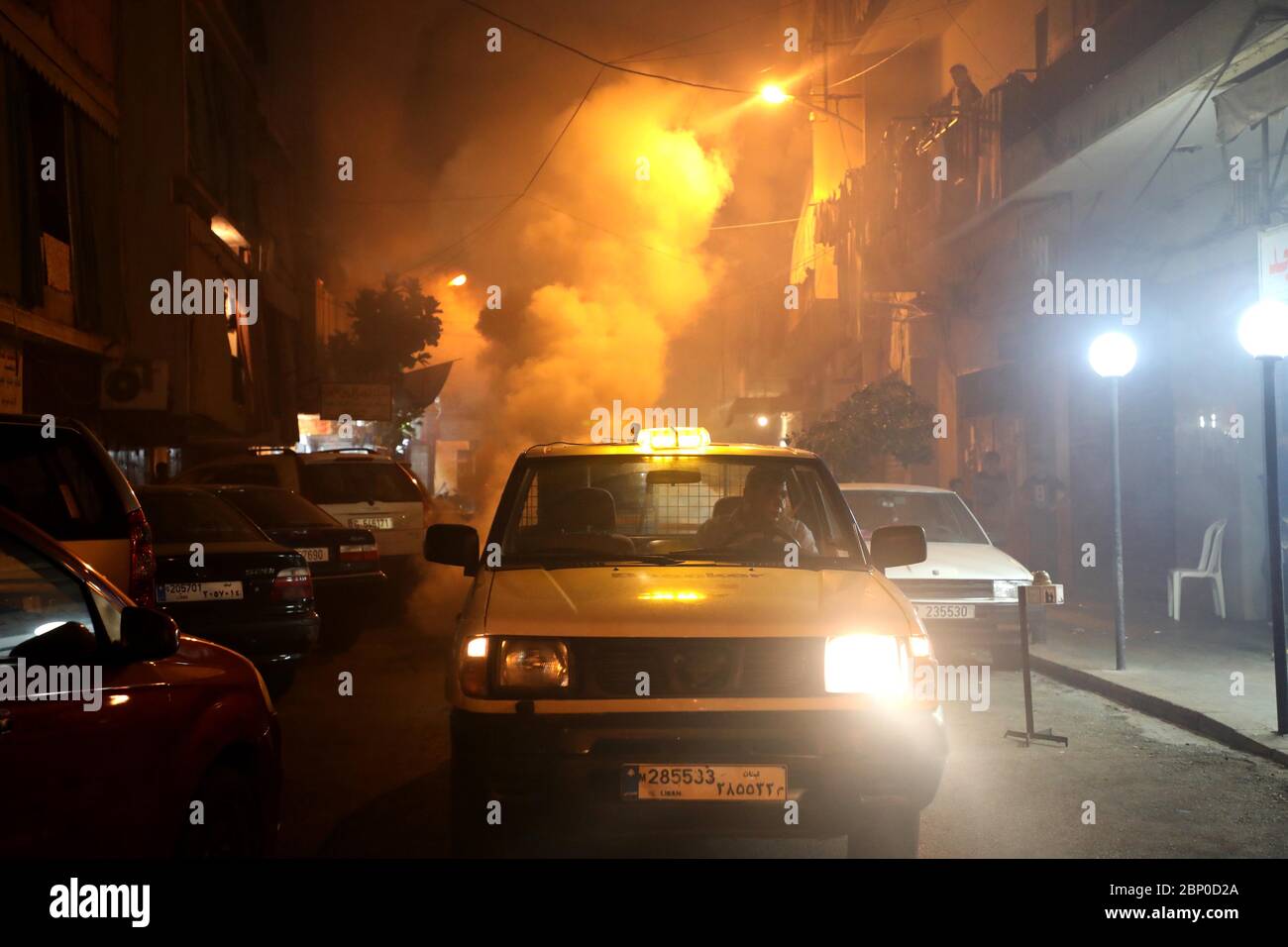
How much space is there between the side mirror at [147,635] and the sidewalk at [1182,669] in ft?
20.4

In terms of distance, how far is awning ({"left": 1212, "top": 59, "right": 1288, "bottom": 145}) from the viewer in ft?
37.7

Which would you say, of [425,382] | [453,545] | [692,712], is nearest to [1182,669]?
[453,545]

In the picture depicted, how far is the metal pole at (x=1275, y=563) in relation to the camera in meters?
7.65

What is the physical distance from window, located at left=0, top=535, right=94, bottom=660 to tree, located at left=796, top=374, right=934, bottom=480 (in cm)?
1897

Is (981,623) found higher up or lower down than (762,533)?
lower down

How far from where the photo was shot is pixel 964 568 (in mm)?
10258

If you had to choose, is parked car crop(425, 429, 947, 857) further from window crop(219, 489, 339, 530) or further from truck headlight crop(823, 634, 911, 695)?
window crop(219, 489, 339, 530)

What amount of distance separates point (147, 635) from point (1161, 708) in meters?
7.40

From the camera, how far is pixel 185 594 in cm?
845

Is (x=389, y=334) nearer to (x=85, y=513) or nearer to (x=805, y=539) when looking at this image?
(x=85, y=513)

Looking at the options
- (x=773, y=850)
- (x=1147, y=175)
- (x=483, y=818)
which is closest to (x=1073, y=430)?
(x=1147, y=175)

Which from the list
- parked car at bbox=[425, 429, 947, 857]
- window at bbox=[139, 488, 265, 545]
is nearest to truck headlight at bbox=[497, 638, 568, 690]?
parked car at bbox=[425, 429, 947, 857]
